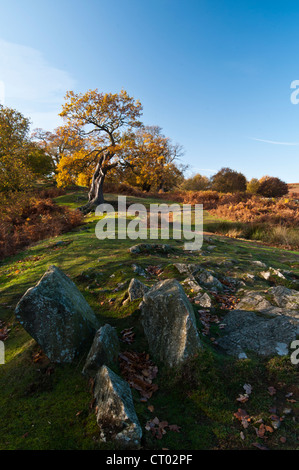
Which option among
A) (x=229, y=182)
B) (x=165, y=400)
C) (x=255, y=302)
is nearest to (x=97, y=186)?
(x=255, y=302)

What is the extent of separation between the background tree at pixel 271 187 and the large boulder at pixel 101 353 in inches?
1575

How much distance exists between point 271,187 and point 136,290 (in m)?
39.5

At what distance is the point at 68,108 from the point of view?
75.4ft

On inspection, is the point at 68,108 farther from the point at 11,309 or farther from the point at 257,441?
the point at 257,441

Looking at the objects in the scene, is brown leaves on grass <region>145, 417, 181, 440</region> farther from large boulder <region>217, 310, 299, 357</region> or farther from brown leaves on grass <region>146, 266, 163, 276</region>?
brown leaves on grass <region>146, 266, 163, 276</region>

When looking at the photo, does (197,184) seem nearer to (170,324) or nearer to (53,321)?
(170,324)

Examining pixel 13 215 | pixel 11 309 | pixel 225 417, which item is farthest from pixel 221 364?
pixel 13 215

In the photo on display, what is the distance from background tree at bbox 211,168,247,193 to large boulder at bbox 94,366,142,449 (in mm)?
42242

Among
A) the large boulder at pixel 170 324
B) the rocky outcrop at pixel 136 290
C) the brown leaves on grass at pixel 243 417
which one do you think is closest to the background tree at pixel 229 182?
the rocky outcrop at pixel 136 290

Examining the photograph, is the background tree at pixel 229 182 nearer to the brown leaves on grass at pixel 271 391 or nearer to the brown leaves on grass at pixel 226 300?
the brown leaves on grass at pixel 226 300

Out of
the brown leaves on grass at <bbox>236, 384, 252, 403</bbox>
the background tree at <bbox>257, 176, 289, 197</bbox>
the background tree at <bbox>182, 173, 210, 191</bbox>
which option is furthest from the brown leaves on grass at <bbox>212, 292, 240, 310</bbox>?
the background tree at <bbox>182, 173, 210, 191</bbox>

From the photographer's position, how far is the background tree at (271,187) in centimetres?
3925
